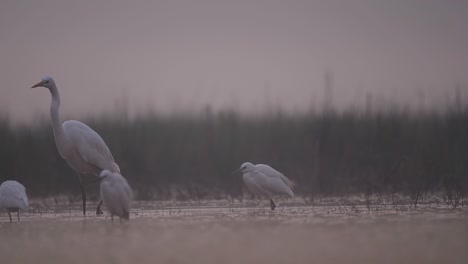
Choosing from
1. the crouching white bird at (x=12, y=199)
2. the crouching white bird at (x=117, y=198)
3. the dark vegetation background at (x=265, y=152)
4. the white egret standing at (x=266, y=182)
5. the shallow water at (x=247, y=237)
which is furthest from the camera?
the dark vegetation background at (x=265, y=152)

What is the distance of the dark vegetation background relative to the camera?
16.0 metres

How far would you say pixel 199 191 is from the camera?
15656mm

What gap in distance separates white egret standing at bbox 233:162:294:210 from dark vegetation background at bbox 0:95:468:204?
1161 millimetres

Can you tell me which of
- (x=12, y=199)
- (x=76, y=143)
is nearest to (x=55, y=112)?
(x=76, y=143)

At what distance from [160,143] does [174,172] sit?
0.89 m

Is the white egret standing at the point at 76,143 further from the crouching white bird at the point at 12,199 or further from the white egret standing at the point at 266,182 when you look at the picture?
the white egret standing at the point at 266,182

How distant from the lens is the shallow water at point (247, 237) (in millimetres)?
7207

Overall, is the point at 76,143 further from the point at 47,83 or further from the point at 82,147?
the point at 47,83

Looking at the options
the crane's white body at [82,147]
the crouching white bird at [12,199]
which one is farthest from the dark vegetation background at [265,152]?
the crouching white bird at [12,199]

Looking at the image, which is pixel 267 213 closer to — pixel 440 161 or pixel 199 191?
pixel 199 191

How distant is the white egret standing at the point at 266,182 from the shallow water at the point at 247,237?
196 cm

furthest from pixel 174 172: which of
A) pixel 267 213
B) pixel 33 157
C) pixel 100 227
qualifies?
pixel 100 227

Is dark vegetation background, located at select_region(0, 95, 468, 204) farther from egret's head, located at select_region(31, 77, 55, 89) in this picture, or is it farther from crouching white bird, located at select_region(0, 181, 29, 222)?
crouching white bird, located at select_region(0, 181, 29, 222)

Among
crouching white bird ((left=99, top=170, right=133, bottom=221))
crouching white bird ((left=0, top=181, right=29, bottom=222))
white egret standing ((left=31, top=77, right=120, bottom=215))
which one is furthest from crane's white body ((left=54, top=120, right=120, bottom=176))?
crouching white bird ((left=99, top=170, right=133, bottom=221))
